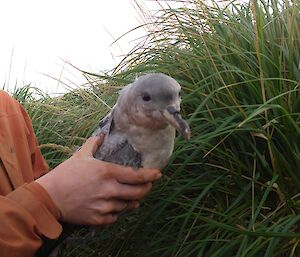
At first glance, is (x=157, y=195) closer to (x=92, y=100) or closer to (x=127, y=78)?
(x=127, y=78)

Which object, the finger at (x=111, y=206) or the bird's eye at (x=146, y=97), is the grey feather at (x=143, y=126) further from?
the finger at (x=111, y=206)

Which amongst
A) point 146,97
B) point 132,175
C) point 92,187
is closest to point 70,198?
point 92,187

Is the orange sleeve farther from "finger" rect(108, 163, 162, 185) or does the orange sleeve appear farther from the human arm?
"finger" rect(108, 163, 162, 185)

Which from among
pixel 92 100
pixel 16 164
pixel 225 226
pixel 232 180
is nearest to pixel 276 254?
pixel 225 226

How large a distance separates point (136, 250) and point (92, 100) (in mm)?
1076

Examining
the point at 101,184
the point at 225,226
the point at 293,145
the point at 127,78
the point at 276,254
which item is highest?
the point at 127,78

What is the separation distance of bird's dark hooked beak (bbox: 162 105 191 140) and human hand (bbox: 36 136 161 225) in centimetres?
18

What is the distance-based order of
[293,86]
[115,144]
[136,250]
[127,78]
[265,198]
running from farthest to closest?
1. [127,78]
2. [136,250]
3. [293,86]
4. [265,198]
5. [115,144]

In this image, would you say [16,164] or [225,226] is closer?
[225,226]

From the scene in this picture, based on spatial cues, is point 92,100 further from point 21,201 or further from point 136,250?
point 21,201

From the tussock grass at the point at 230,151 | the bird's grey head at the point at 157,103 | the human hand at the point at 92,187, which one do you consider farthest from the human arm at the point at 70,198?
the tussock grass at the point at 230,151

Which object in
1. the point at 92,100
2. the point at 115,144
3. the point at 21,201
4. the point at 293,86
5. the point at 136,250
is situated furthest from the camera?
the point at 92,100

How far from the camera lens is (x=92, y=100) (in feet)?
9.36

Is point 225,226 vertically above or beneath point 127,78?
beneath
